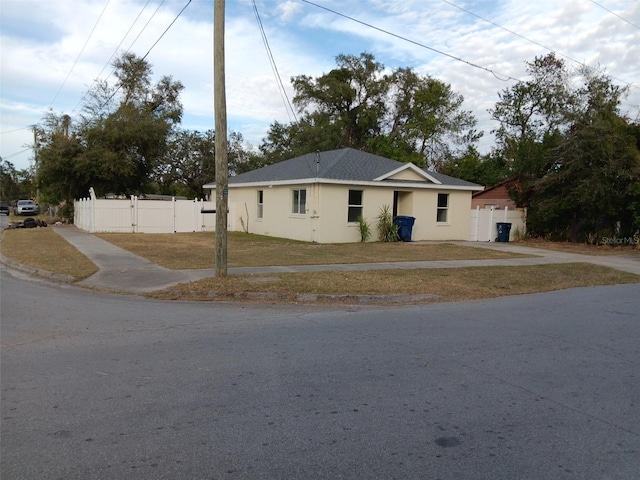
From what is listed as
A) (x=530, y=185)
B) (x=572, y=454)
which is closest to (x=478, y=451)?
(x=572, y=454)

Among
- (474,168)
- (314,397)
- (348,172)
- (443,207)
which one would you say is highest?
(474,168)

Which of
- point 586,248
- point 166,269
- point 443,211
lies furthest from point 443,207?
point 166,269

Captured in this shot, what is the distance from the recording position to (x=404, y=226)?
23094 mm

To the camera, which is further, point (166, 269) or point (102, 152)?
point (102, 152)

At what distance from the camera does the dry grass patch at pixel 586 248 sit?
2148 centimetres

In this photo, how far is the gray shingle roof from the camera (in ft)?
72.1

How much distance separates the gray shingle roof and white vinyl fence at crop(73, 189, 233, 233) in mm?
2837

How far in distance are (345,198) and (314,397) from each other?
1778cm

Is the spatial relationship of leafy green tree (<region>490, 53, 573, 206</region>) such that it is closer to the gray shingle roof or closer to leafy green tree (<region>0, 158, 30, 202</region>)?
the gray shingle roof

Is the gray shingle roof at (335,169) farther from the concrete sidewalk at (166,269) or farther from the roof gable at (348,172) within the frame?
the concrete sidewalk at (166,269)

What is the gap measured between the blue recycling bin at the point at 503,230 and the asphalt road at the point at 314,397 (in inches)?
725

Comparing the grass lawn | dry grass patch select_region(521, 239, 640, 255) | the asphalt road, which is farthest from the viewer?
dry grass patch select_region(521, 239, 640, 255)

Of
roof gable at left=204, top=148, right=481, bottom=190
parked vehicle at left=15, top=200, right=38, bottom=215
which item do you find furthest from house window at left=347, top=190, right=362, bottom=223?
parked vehicle at left=15, top=200, right=38, bottom=215

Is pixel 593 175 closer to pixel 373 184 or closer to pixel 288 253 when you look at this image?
pixel 373 184
